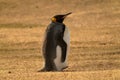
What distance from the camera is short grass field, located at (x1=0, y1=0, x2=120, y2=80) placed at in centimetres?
993

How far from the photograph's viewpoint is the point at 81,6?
32188mm

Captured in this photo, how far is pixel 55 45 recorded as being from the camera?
11.1m

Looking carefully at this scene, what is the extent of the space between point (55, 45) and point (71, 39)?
8.72m

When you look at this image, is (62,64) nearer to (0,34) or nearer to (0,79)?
(0,79)

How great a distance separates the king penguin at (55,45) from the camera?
11.0 m

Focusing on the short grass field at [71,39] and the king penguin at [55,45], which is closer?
the short grass field at [71,39]

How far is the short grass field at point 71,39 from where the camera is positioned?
9.93 meters

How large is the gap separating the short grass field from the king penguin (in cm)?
30

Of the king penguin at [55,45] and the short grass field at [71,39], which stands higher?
the king penguin at [55,45]

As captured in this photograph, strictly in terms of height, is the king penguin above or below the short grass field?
above

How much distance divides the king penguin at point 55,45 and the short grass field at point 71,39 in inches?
11.6

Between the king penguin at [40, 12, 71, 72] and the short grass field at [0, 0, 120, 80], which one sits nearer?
the short grass field at [0, 0, 120, 80]

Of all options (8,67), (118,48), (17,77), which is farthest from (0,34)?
(17,77)

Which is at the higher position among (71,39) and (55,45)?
(55,45)
